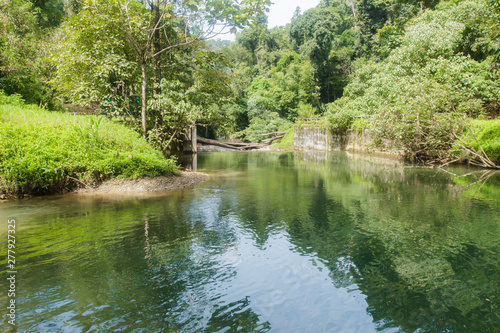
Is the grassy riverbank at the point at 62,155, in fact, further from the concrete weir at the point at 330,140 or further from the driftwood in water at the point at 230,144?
the driftwood in water at the point at 230,144

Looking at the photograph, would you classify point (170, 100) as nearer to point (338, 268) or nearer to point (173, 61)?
point (173, 61)

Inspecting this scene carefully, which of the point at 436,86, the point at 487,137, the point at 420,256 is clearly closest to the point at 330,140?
the point at 436,86

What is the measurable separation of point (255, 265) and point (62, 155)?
7.94m

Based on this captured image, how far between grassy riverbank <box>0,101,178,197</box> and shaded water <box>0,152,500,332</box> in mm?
786

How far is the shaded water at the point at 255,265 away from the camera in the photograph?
401 cm

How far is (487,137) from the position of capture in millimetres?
16453

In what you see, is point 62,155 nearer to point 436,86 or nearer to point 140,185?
point 140,185

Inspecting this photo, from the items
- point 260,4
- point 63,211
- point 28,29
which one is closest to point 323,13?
point 28,29

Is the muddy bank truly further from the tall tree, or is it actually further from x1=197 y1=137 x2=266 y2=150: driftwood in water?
x1=197 y1=137 x2=266 y2=150: driftwood in water

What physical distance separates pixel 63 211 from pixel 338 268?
22.2 ft

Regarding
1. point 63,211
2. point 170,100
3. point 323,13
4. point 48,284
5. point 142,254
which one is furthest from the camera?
point 323,13

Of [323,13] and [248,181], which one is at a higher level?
[323,13]

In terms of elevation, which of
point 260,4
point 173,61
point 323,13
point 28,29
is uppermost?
point 323,13

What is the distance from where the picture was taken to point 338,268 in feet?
17.8
